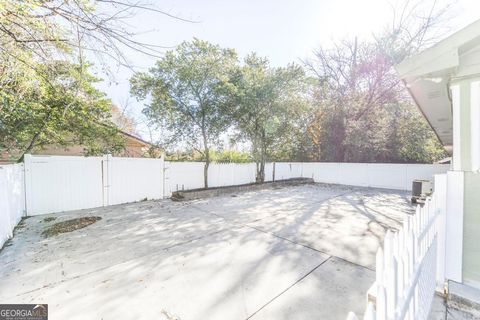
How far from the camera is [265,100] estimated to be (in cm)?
873

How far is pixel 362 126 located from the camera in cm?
1184

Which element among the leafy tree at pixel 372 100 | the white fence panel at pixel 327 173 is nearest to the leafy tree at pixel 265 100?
the white fence panel at pixel 327 173

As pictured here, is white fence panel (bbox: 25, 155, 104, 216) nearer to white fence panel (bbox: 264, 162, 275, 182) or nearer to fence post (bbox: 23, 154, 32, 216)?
fence post (bbox: 23, 154, 32, 216)

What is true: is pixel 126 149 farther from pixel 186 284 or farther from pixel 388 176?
pixel 388 176

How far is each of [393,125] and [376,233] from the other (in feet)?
34.9

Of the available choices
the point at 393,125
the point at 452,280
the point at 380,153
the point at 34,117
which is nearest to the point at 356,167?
the point at 380,153

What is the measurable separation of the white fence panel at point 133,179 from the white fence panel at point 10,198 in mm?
1829

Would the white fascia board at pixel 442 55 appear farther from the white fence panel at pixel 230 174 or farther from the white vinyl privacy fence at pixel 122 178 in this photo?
the white fence panel at pixel 230 174

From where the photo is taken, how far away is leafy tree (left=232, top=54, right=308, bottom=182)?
8.48 m

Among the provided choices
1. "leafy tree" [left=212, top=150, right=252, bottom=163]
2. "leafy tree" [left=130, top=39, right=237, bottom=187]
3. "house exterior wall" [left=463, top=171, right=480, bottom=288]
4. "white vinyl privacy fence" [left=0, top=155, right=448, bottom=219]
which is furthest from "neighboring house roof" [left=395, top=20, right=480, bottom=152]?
"leafy tree" [left=212, top=150, right=252, bottom=163]

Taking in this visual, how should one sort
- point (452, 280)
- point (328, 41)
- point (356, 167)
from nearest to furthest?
point (452, 280), point (356, 167), point (328, 41)

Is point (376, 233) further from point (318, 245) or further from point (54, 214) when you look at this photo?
point (54, 214)

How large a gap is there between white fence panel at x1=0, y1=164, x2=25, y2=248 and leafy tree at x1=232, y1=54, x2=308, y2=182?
255 inches

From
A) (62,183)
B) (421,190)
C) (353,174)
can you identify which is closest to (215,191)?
(62,183)
